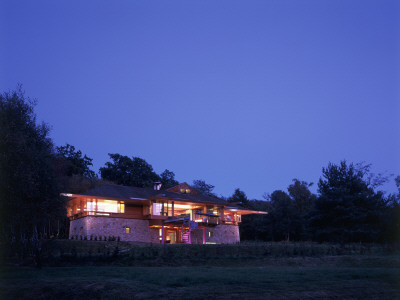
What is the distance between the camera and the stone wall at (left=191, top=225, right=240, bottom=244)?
42.2 meters

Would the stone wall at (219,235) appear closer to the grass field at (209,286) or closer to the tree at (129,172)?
the tree at (129,172)

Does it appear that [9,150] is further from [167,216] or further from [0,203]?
[167,216]

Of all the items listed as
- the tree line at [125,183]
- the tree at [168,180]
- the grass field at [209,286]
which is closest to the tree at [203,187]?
the tree at [168,180]

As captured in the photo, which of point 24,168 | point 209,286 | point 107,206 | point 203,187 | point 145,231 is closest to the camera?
point 209,286

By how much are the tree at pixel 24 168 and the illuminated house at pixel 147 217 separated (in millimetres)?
16753

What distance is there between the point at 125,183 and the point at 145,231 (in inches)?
859

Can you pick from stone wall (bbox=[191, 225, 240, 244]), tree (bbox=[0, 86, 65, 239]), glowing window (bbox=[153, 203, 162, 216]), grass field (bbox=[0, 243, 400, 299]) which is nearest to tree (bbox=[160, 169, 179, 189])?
stone wall (bbox=[191, 225, 240, 244])

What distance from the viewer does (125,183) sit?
6159cm

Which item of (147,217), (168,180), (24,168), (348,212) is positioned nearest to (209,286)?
(24,168)

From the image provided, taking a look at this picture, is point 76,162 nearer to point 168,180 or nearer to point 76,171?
point 76,171

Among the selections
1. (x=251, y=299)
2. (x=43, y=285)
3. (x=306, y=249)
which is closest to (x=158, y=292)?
(x=251, y=299)

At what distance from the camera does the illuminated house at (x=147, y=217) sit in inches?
1512

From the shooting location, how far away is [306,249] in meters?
24.6

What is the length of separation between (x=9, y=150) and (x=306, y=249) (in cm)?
1781
